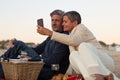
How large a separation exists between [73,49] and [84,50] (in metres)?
0.58

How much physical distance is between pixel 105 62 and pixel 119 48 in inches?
1315

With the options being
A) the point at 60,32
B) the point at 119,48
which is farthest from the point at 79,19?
the point at 119,48

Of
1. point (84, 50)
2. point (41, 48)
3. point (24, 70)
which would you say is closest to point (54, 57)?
point (24, 70)

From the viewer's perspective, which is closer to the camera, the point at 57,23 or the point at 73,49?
the point at 73,49

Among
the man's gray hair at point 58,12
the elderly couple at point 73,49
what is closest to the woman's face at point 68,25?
the elderly couple at point 73,49

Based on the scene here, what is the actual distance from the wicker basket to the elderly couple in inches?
11.7

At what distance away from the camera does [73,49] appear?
6.41 m

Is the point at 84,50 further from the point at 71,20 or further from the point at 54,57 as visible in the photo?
the point at 54,57

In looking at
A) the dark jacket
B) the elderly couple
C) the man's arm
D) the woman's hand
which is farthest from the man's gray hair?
the man's arm

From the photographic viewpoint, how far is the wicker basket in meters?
6.37

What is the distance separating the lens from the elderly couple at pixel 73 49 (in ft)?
18.9

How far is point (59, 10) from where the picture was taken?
276 inches

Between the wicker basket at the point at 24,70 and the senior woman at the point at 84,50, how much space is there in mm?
505

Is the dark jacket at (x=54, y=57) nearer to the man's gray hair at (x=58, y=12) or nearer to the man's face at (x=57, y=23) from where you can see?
the man's face at (x=57, y=23)
